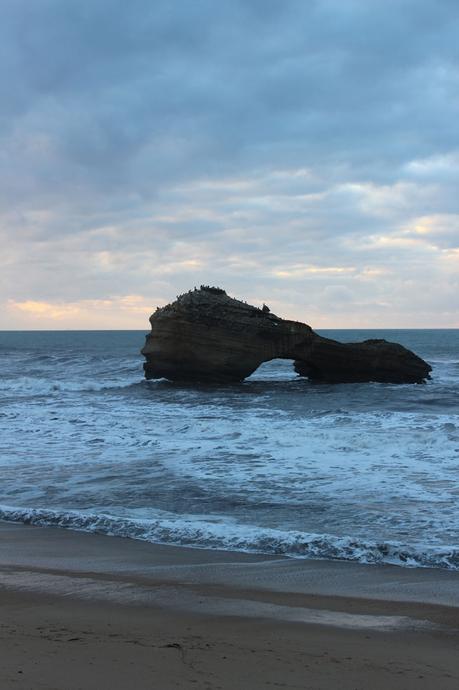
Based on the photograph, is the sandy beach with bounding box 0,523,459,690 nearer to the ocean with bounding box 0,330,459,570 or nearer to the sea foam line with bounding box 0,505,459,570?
the sea foam line with bounding box 0,505,459,570

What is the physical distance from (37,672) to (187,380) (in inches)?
938

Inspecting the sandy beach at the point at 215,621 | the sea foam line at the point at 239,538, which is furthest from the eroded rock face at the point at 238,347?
the sandy beach at the point at 215,621

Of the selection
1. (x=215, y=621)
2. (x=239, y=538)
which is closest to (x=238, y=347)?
(x=239, y=538)

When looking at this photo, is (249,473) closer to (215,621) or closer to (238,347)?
(215,621)

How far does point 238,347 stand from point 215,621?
2170cm

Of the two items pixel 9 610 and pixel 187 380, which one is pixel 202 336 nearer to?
pixel 187 380

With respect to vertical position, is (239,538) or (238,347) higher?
(238,347)

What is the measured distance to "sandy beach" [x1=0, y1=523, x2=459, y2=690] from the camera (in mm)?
3631

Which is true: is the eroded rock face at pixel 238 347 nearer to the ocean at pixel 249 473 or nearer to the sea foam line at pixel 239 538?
the ocean at pixel 249 473

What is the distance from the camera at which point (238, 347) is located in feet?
85.9

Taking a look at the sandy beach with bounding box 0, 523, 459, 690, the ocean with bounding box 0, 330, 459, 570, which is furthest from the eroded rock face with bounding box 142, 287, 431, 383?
the sandy beach with bounding box 0, 523, 459, 690

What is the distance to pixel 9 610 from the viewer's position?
4.62 m

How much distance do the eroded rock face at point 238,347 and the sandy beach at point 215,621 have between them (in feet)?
63.9

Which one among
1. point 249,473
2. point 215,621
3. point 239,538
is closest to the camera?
point 215,621
